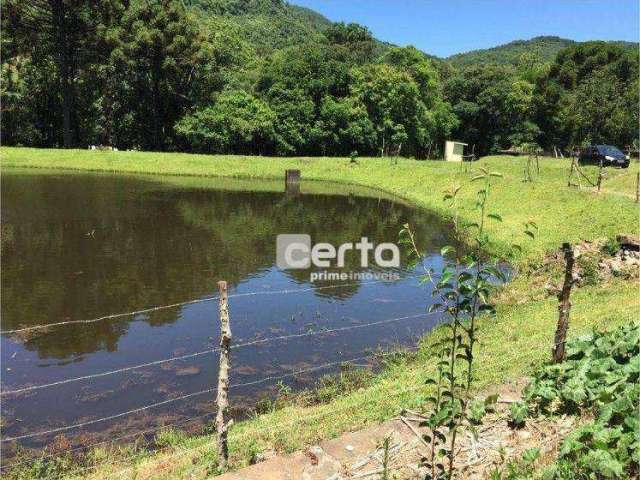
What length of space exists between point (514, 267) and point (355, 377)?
1093 centimetres

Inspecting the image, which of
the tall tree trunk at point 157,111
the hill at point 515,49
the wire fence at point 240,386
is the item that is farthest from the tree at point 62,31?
the hill at point 515,49

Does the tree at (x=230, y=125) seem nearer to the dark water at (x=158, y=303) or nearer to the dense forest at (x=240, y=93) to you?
the dense forest at (x=240, y=93)

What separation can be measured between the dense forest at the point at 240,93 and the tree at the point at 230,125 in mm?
140

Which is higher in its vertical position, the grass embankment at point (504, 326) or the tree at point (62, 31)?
the tree at point (62, 31)

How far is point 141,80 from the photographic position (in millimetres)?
61156

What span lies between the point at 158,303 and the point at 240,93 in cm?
4770

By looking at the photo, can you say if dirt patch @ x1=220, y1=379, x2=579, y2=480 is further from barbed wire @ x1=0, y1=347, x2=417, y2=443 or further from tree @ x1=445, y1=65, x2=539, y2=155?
tree @ x1=445, y1=65, x2=539, y2=155

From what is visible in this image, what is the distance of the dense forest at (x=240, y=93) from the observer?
187ft

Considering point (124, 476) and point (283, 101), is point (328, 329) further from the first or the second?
point (283, 101)

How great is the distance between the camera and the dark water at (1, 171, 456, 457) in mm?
9977

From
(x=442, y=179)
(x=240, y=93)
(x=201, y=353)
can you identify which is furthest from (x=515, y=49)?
(x=201, y=353)

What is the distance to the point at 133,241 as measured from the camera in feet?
72.3

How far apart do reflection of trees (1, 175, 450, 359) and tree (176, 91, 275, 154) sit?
19.6 metres

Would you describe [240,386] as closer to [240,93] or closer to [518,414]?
[518,414]
